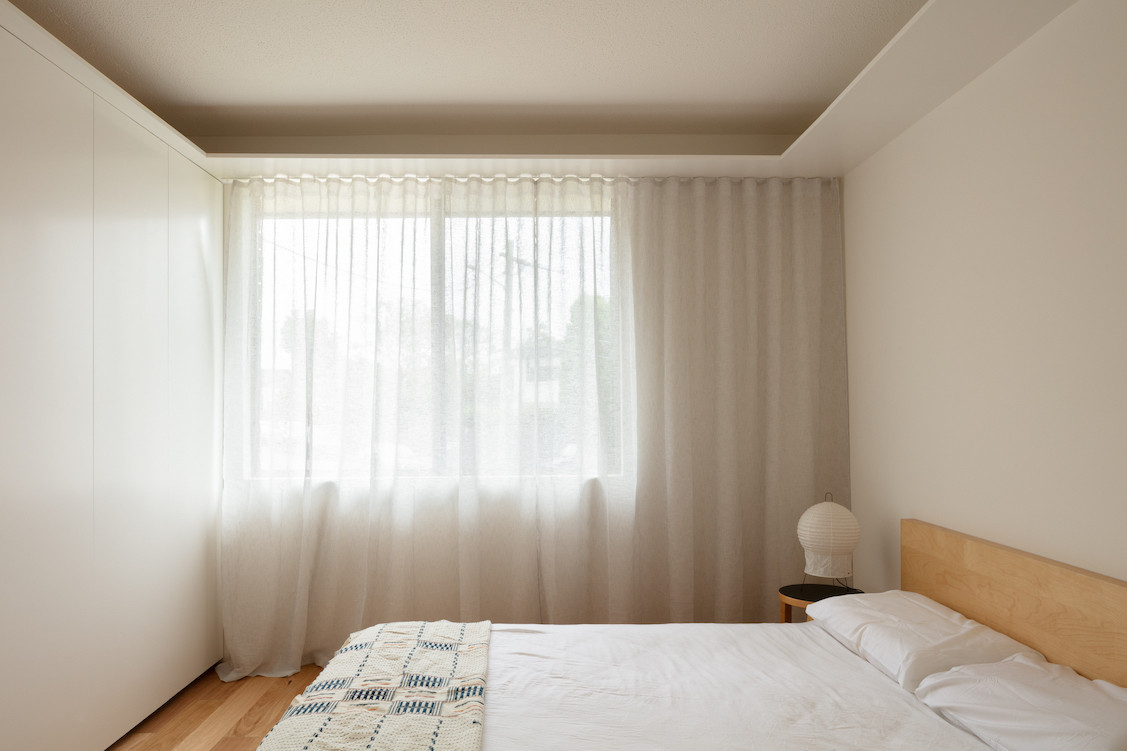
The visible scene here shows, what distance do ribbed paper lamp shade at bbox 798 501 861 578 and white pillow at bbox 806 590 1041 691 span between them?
0.46m

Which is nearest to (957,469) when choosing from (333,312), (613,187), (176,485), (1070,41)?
(1070,41)

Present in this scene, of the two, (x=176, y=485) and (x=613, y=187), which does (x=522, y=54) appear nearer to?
(x=613, y=187)

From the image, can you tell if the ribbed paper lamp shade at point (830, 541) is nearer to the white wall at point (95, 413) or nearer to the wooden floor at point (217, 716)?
the wooden floor at point (217, 716)

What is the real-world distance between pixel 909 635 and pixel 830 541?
929 mm

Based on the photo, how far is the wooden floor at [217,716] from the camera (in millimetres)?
2865

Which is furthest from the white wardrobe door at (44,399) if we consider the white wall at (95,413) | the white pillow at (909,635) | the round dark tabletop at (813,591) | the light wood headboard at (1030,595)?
the light wood headboard at (1030,595)

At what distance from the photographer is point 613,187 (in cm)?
381

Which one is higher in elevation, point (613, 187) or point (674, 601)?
point (613, 187)

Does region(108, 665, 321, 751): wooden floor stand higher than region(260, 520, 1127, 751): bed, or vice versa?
region(260, 520, 1127, 751): bed

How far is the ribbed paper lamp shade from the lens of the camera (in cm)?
314

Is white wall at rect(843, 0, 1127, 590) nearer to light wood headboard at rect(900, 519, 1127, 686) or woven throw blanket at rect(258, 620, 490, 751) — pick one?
light wood headboard at rect(900, 519, 1127, 686)

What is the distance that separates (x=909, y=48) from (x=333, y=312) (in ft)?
9.45

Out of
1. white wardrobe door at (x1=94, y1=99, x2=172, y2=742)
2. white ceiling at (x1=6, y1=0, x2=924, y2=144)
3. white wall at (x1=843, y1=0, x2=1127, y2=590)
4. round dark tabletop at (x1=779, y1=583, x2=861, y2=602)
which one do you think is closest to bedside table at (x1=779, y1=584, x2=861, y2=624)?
round dark tabletop at (x1=779, y1=583, x2=861, y2=602)

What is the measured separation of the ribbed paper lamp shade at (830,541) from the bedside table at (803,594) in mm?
89
